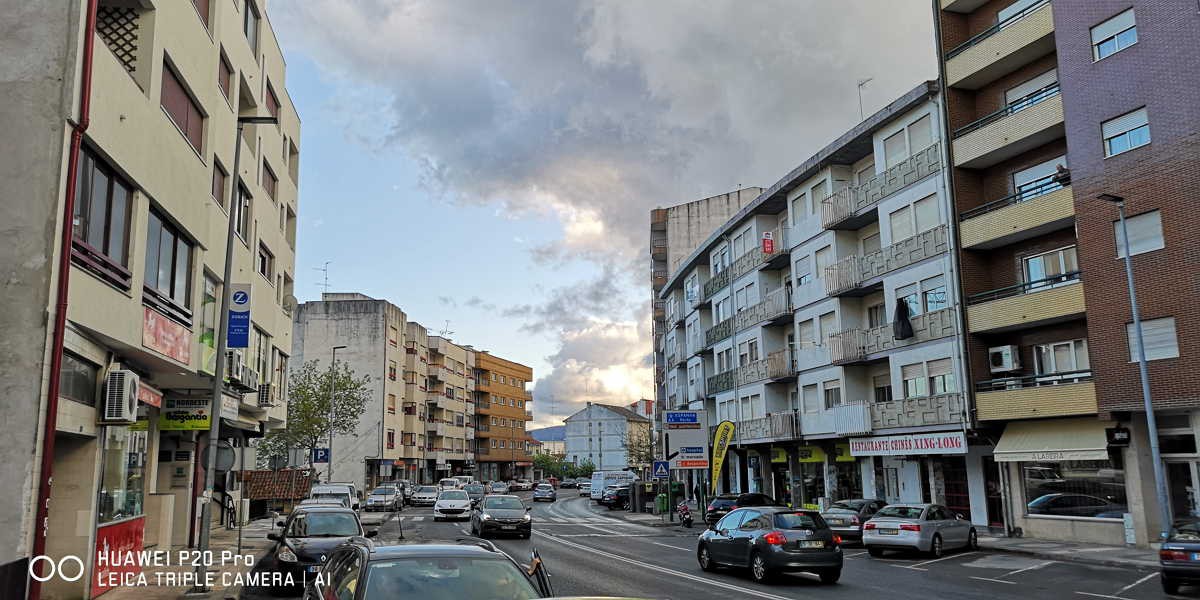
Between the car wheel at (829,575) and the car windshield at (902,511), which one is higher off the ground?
the car windshield at (902,511)

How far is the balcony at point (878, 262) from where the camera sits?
31.4 metres

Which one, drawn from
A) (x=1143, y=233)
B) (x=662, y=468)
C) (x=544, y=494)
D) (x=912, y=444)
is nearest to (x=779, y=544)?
(x=1143, y=233)

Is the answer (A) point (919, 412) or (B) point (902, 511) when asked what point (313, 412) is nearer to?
(A) point (919, 412)

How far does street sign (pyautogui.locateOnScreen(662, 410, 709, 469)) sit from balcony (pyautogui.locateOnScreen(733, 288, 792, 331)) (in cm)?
624

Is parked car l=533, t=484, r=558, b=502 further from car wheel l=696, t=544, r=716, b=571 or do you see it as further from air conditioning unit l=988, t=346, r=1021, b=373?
car wheel l=696, t=544, r=716, b=571

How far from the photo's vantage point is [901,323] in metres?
32.2

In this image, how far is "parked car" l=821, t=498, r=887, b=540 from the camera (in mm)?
26906

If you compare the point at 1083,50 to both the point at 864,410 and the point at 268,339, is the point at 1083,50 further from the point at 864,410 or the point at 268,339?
the point at 268,339

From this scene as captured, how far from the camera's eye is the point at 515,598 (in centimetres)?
661

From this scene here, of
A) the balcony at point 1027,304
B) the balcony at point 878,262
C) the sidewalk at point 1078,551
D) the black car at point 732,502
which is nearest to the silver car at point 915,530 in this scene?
the sidewalk at point 1078,551

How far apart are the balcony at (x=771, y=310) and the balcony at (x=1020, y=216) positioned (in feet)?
42.1

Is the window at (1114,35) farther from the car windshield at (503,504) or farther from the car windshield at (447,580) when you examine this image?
the car windshield at (447,580)

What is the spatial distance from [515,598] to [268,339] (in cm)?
2777

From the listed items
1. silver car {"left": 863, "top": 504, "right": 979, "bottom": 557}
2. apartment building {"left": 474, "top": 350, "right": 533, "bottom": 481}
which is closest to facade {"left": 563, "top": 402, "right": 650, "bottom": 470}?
apartment building {"left": 474, "top": 350, "right": 533, "bottom": 481}
